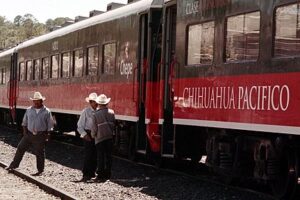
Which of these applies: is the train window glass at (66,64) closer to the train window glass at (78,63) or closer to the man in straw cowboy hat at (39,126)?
the train window glass at (78,63)

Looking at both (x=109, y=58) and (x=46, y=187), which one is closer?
(x=46, y=187)

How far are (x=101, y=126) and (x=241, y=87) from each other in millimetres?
3597

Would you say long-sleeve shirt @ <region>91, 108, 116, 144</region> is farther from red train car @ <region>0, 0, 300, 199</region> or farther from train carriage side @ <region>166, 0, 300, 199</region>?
train carriage side @ <region>166, 0, 300, 199</region>

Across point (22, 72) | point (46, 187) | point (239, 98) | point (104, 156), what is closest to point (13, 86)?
point (22, 72)

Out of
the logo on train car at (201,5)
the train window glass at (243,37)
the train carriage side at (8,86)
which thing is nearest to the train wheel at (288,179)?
the train window glass at (243,37)

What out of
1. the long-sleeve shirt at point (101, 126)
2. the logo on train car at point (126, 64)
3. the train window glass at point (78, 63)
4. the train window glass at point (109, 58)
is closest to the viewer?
the long-sleeve shirt at point (101, 126)

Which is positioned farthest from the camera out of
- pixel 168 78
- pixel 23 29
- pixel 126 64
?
pixel 23 29

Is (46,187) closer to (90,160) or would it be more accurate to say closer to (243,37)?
(90,160)

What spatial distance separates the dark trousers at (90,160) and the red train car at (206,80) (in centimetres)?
119

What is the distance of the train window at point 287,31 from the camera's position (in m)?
9.00

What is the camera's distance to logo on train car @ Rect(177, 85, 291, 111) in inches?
368

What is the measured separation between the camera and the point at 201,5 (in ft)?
39.2

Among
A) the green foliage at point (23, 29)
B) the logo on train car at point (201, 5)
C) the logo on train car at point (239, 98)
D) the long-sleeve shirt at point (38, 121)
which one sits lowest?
the long-sleeve shirt at point (38, 121)

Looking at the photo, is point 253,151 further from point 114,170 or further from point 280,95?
point 114,170
